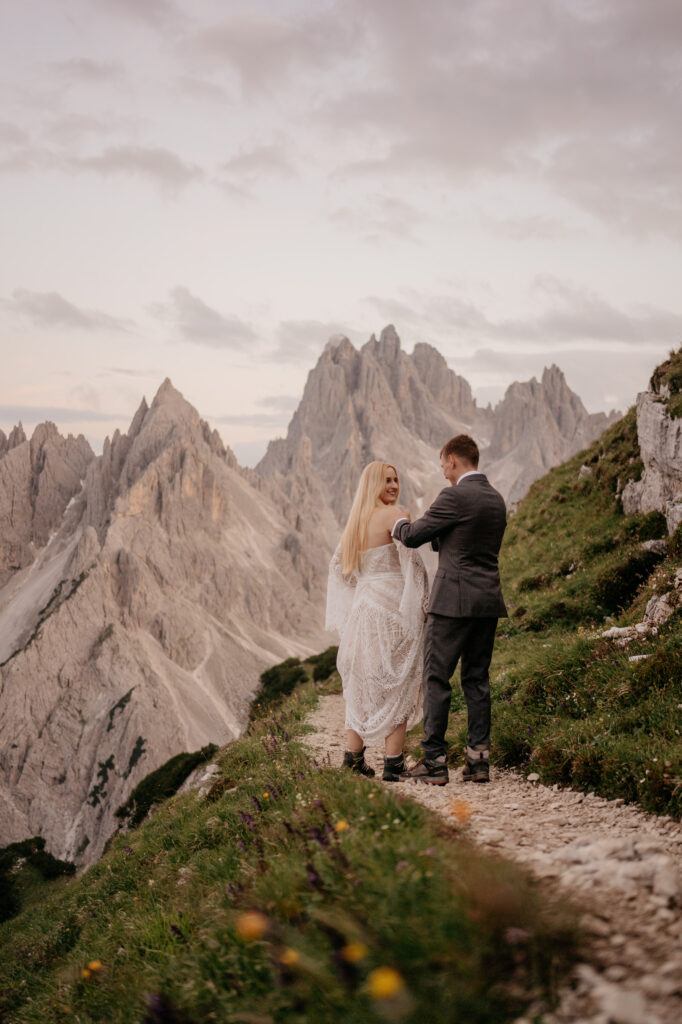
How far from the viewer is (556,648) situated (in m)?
11.7

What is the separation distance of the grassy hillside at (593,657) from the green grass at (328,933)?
296 cm

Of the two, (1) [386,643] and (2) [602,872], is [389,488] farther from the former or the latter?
(2) [602,872]

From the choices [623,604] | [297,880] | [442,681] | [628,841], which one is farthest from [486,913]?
[623,604]

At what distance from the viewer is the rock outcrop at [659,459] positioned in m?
15.3

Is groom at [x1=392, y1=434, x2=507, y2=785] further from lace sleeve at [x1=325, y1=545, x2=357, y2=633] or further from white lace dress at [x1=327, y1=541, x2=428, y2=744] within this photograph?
lace sleeve at [x1=325, y1=545, x2=357, y2=633]

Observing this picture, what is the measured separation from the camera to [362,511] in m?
8.99

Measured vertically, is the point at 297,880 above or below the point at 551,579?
below

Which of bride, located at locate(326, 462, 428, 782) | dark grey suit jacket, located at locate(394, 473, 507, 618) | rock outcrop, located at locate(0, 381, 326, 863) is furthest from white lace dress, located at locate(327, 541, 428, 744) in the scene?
rock outcrop, located at locate(0, 381, 326, 863)

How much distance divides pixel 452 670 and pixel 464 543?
163 centimetres

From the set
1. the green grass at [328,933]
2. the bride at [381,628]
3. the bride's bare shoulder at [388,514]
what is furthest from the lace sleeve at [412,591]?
the green grass at [328,933]

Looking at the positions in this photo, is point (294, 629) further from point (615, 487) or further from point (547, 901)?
point (547, 901)

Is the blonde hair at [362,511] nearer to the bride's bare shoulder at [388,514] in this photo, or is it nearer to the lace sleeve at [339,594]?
the bride's bare shoulder at [388,514]

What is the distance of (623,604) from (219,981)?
12.3 meters

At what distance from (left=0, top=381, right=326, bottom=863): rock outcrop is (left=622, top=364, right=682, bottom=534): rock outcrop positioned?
268 feet
